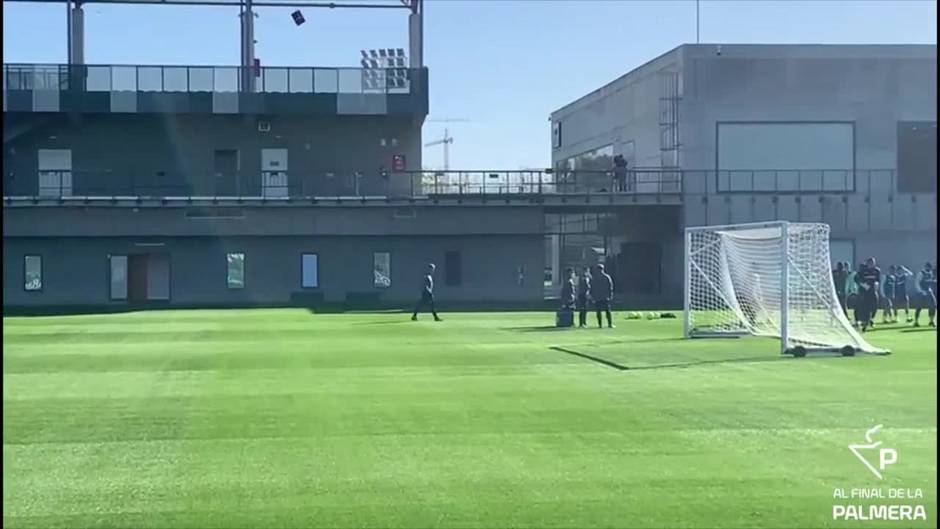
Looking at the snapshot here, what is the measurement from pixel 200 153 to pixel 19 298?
916cm

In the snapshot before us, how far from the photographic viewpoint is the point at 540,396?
601 inches

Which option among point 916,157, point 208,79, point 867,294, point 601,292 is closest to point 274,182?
point 208,79

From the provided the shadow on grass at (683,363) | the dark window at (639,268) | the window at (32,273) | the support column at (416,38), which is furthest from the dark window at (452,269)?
the shadow on grass at (683,363)

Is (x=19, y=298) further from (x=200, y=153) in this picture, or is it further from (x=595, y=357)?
(x=595, y=357)

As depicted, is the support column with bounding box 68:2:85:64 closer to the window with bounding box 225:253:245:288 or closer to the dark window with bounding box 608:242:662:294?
the window with bounding box 225:253:245:288

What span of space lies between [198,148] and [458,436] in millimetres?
41648

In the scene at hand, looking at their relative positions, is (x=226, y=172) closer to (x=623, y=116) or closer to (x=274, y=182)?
(x=274, y=182)

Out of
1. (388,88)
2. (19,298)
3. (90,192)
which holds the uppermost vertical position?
(388,88)

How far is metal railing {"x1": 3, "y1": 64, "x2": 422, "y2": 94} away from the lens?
49531 mm

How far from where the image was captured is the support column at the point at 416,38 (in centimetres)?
5172

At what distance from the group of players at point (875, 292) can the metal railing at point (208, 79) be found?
2255 cm

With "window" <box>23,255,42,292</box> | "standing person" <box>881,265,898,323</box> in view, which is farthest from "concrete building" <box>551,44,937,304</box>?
"window" <box>23,255,42,292</box>

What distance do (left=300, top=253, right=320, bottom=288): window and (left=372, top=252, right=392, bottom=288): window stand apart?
7.38 ft

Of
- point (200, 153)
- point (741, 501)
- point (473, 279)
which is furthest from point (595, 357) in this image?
point (200, 153)
